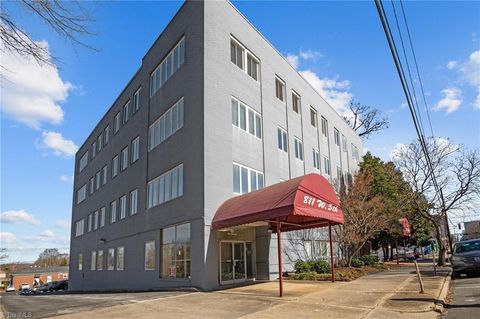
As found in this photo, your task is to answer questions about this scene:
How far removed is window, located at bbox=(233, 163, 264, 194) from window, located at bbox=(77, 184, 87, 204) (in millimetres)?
26984

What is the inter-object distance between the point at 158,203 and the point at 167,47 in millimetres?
9238

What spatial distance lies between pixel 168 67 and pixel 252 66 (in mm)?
4997

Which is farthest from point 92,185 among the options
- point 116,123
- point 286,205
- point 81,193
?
point 286,205

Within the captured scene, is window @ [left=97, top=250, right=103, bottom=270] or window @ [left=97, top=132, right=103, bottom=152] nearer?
window @ [left=97, top=250, right=103, bottom=270]

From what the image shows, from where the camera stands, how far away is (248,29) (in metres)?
22.7

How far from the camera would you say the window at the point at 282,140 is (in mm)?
24438

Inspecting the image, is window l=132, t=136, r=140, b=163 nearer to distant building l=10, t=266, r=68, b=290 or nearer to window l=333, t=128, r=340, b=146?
window l=333, t=128, r=340, b=146

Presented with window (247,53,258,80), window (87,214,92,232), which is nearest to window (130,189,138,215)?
window (247,53,258,80)

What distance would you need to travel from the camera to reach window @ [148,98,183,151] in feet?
67.8

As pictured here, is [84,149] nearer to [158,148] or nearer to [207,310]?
[158,148]

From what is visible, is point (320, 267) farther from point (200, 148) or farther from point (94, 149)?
point (94, 149)

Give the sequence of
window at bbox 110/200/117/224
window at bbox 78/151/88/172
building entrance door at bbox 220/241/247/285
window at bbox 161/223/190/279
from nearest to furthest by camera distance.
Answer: building entrance door at bbox 220/241/247/285 < window at bbox 161/223/190/279 < window at bbox 110/200/117/224 < window at bbox 78/151/88/172

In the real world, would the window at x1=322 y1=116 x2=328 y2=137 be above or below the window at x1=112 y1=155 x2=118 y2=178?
above

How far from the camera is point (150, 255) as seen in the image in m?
22.1
